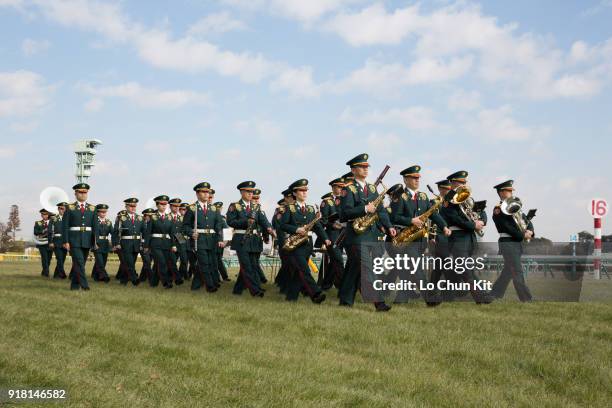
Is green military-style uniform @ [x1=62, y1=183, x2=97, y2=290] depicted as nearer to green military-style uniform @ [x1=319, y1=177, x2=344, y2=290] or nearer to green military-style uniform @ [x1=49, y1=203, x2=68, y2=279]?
green military-style uniform @ [x1=49, y1=203, x2=68, y2=279]

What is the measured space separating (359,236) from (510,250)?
130 inches

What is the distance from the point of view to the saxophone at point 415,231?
1147 centimetres

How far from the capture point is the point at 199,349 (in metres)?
7.30

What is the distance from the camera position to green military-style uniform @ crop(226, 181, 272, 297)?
13781 millimetres

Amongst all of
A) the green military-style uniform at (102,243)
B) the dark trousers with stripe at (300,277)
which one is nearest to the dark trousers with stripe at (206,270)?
the dark trousers with stripe at (300,277)

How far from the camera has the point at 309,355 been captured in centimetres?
714

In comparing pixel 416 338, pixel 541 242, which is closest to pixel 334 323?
pixel 416 338

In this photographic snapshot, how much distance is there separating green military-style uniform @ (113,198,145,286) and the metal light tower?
204ft

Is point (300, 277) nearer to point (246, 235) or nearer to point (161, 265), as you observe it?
point (246, 235)

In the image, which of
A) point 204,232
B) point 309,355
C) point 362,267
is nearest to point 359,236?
point 362,267

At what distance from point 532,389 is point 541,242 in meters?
9.31

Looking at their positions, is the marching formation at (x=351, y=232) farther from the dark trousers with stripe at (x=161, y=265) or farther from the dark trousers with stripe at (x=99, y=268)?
the dark trousers with stripe at (x=99, y=268)

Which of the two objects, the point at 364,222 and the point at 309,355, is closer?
the point at 309,355

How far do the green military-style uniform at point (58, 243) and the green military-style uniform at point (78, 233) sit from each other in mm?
5034
